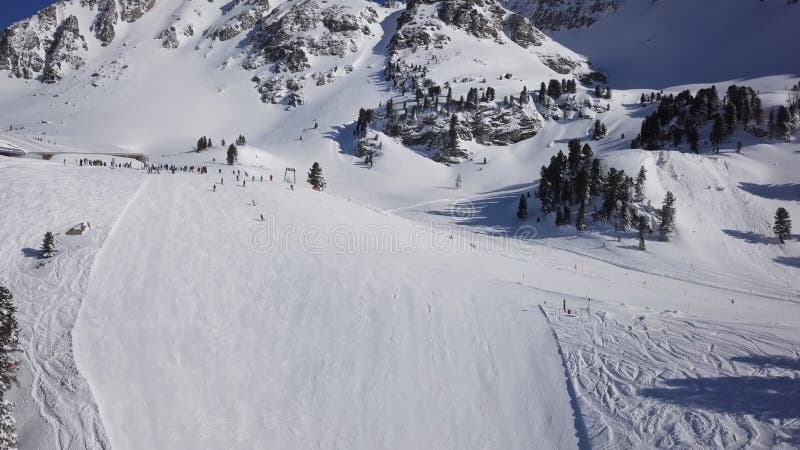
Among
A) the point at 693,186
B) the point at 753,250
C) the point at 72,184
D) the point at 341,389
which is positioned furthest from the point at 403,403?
the point at 693,186

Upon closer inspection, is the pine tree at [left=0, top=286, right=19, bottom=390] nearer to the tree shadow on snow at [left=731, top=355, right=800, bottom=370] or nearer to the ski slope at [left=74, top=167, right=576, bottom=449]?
the ski slope at [left=74, top=167, right=576, bottom=449]

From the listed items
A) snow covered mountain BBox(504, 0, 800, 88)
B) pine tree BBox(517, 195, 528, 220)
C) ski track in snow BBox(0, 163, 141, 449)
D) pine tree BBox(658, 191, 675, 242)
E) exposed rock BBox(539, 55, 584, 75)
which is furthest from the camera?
exposed rock BBox(539, 55, 584, 75)

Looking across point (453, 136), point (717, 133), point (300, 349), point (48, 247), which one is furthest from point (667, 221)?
point (453, 136)

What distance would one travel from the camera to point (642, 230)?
5119 cm

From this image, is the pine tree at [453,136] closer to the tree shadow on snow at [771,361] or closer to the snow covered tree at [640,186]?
the snow covered tree at [640,186]

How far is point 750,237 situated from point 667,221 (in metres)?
10.3

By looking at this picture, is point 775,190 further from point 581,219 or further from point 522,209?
point 522,209

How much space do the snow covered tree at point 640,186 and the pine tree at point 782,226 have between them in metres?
14.3

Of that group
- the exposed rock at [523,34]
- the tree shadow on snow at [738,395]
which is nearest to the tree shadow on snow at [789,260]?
the tree shadow on snow at [738,395]

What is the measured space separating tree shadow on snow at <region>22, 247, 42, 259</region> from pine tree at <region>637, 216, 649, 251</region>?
5185cm

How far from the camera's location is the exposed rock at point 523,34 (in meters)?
184

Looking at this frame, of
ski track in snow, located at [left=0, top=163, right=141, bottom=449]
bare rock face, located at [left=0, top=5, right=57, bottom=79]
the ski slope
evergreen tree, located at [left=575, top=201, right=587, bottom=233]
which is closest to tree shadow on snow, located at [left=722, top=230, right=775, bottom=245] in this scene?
evergreen tree, located at [left=575, top=201, right=587, bottom=233]

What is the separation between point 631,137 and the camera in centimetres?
9519

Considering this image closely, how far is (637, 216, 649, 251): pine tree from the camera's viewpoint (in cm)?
4938
